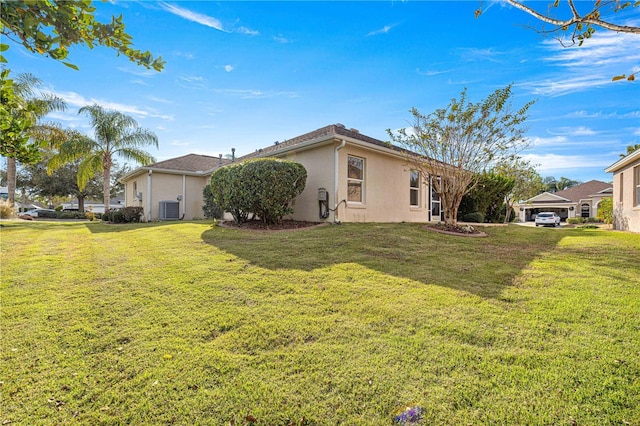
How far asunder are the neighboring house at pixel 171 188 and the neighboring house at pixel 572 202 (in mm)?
34815

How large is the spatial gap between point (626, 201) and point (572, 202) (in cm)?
3197

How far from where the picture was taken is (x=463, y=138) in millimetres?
9469

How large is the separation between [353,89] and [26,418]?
1122 cm

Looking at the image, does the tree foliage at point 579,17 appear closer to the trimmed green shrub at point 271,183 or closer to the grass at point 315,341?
the grass at point 315,341

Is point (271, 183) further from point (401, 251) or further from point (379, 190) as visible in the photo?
point (379, 190)

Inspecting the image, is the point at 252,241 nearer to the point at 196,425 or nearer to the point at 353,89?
the point at 196,425

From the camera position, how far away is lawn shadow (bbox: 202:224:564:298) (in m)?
5.02

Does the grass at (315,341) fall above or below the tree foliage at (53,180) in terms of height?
below

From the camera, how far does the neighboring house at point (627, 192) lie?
12148 mm

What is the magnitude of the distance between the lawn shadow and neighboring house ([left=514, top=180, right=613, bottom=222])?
3290 centimetres

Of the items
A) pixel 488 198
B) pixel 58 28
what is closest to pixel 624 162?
pixel 488 198

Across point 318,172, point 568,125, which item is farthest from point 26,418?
point 568,125

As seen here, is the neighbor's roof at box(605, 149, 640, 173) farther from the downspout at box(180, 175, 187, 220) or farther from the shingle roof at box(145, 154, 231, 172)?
the downspout at box(180, 175, 187, 220)

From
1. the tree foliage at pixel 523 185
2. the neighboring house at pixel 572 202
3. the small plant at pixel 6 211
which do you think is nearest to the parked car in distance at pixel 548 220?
the tree foliage at pixel 523 185
